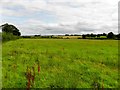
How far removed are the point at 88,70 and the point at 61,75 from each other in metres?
3.21

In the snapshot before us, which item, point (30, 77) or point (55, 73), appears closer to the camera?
point (30, 77)

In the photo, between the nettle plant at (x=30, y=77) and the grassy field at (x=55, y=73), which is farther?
the grassy field at (x=55, y=73)

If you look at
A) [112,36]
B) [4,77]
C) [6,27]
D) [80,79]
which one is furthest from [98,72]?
[6,27]

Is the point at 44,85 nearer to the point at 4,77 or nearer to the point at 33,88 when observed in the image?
the point at 33,88

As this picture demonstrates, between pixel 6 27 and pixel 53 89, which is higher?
pixel 6 27

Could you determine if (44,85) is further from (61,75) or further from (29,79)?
(61,75)

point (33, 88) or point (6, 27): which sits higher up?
point (6, 27)

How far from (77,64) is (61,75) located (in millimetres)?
4758

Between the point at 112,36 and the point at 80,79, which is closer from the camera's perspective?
the point at 80,79

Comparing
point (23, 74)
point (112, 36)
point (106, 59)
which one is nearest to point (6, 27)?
point (112, 36)

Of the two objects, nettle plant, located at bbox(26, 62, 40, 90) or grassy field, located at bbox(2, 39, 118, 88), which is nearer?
nettle plant, located at bbox(26, 62, 40, 90)

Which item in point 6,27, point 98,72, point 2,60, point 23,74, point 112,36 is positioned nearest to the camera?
point 23,74

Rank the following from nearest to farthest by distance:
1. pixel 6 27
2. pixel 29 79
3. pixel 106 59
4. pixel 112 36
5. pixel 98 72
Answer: pixel 29 79
pixel 98 72
pixel 106 59
pixel 112 36
pixel 6 27

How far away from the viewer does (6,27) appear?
110562 millimetres
